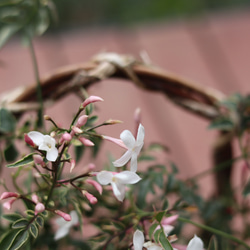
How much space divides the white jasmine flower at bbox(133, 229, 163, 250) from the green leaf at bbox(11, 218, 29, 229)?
0.35 ft

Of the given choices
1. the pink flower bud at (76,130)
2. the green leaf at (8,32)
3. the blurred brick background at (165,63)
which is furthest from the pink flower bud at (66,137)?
the blurred brick background at (165,63)

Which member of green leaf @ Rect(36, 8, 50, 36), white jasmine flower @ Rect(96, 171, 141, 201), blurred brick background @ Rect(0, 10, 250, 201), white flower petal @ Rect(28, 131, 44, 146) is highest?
green leaf @ Rect(36, 8, 50, 36)

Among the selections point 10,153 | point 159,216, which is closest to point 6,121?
point 10,153

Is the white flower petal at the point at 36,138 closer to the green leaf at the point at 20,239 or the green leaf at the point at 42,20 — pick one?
the green leaf at the point at 20,239

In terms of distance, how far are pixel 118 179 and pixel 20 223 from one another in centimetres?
11

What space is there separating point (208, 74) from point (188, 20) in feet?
1.03

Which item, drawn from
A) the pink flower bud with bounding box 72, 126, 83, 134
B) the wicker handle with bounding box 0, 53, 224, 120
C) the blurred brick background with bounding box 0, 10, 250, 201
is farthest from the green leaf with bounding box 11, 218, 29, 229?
the blurred brick background with bounding box 0, 10, 250, 201

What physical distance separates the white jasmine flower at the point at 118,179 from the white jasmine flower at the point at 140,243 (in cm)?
3

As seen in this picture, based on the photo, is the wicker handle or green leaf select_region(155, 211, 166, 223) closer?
green leaf select_region(155, 211, 166, 223)

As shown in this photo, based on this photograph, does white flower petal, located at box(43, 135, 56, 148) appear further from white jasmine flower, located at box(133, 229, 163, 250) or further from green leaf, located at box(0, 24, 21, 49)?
green leaf, located at box(0, 24, 21, 49)

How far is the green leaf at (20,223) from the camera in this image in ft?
1.22

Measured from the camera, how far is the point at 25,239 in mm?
364

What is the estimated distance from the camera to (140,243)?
35 cm

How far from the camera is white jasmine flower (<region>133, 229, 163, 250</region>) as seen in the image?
0.35 m
